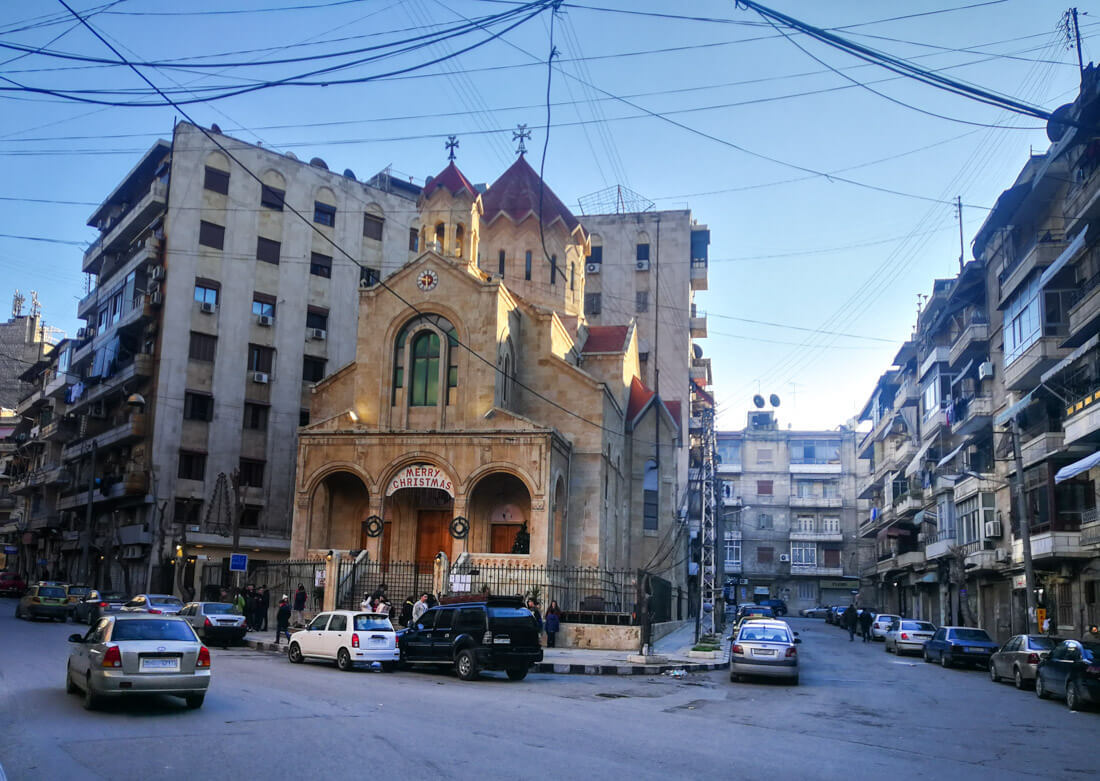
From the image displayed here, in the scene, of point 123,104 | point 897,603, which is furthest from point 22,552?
point 123,104

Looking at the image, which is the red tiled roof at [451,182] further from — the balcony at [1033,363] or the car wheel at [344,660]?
the car wheel at [344,660]

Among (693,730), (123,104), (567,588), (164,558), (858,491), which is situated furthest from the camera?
(858,491)

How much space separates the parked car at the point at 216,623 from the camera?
2498 centimetres

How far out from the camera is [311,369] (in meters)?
48.9

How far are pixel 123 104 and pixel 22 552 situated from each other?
218ft

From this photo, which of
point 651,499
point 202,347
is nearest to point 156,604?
point 202,347

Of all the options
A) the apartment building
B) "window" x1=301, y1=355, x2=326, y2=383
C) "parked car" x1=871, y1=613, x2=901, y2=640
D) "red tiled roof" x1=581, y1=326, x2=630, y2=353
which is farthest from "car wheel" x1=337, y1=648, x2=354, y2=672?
the apartment building

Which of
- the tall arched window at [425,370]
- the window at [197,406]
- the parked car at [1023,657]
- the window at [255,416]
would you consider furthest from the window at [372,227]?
the parked car at [1023,657]

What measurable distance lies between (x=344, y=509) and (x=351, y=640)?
16.5m

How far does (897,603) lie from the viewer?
6144 cm

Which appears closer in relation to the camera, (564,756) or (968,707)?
(564,756)

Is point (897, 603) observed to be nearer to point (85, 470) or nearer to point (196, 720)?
point (85, 470)

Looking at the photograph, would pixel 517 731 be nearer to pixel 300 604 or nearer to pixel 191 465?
pixel 300 604

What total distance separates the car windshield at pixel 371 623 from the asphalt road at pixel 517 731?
1105 millimetres
